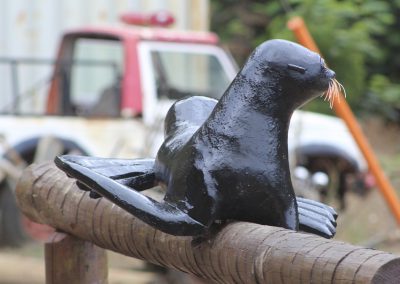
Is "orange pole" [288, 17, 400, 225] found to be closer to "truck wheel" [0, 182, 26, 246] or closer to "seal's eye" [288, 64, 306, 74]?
"truck wheel" [0, 182, 26, 246]

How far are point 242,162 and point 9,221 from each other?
4.29 meters

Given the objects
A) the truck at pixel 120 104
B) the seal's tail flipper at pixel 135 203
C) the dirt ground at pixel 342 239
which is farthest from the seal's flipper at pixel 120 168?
the truck at pixel 120 104

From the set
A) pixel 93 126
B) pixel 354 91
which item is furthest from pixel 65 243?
pixel 354 91

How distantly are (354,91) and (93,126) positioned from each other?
3.55 metres

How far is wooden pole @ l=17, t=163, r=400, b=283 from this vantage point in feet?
3.37

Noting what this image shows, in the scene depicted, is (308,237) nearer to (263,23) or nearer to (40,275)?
(40,275)

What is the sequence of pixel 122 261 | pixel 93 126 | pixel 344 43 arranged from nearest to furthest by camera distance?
pixel 122 261 < pixel 93 126 < pixel 344 43

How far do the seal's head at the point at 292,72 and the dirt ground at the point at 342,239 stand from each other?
278 cm

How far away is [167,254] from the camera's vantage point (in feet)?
4.34

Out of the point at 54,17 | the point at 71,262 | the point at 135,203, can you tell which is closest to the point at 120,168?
the point at 135,203

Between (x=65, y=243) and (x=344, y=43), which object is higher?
(x=65, y=243)

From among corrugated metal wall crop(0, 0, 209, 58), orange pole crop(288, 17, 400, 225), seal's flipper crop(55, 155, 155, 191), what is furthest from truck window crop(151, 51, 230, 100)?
seal's flipper crop(55, 155, 155, 191)

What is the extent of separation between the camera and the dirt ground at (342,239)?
13.3ft

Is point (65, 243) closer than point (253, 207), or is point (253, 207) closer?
point (253, 207)
